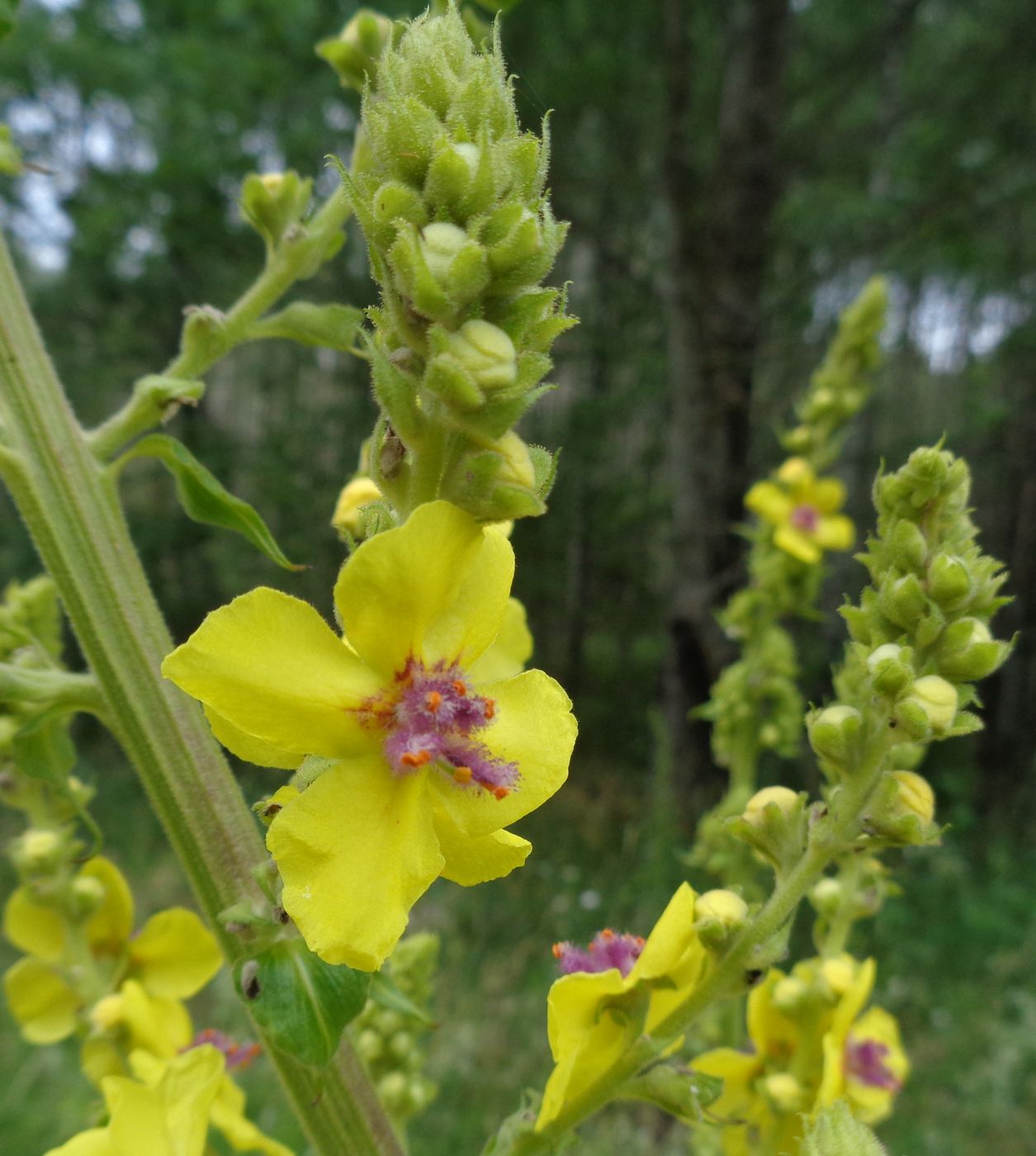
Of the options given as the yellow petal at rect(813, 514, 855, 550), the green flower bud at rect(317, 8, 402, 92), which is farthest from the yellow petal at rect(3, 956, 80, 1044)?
the yellow petal at rect(813, 514, 855, 550)

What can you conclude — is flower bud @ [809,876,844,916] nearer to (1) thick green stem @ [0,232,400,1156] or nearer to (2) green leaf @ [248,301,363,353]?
(1) thick green stem @ [0,232,400,1156]

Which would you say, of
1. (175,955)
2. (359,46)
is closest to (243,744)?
(175,955)

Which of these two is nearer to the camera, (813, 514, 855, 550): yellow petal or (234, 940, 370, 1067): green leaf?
(234, 940, 370, 1067): green leaf

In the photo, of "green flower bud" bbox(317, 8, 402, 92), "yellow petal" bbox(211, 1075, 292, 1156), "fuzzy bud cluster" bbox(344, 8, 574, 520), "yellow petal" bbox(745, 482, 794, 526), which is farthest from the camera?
"yellow petal" bbox(745, 482, 794, 526)

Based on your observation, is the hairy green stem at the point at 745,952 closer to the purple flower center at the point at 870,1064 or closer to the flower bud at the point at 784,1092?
the flower bud at the point at 784,1092

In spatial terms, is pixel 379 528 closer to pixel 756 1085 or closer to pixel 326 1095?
pixel 326 1095

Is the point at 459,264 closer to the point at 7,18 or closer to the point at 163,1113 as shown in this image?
the point at 163,1113

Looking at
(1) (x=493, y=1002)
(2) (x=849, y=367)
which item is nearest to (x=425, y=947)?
(2) (x=849, y=367)

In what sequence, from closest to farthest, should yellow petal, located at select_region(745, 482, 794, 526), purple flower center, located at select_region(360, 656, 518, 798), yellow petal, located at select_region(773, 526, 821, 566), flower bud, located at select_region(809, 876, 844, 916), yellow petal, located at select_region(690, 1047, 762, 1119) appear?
purple flower center, located at select_region(360, 656, 518, 798) → yellow petal, located at select_region(690, 1047, 762, 1119) → flower bud, located at select_region(809, 876, 844, 916) → yellow petal, located at select_region(773, 526, 821, 566) → yellow petal, located at select_region(745, 482, 794, 526)

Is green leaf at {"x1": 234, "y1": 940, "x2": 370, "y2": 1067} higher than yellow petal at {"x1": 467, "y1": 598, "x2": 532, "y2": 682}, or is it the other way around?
yellow petal at {"x1": 467, "y1": 598, "x2": 532, "y2": 682}
